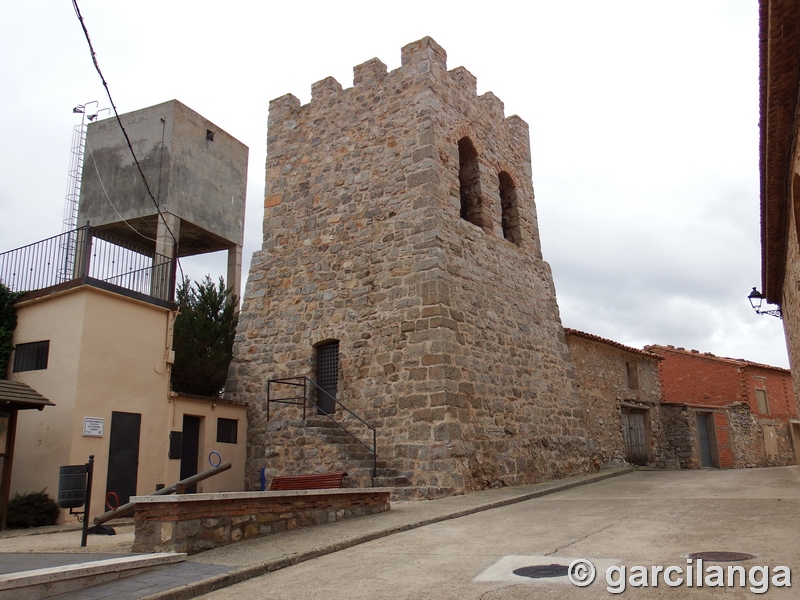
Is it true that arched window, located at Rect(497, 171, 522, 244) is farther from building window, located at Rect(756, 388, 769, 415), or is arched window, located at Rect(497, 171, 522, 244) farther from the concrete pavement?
building window, located at Rect(756, 388, 769, 415)

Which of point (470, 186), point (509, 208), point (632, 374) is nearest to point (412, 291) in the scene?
point (470, 186)

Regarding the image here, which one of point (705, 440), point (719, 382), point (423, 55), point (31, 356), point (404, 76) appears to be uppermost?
point (423, 55)

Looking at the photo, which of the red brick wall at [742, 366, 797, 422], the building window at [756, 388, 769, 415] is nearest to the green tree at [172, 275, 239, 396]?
the red brick wall at [742, 366, 797, 422]

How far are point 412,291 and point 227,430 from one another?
454cm

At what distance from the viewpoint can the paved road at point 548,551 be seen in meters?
4.21

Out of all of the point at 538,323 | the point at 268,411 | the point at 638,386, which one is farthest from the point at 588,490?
the point at 638,386

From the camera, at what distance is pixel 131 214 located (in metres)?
17.2

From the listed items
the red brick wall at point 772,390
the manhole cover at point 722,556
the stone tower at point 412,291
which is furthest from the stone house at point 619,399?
the manhole cover at point 722,556

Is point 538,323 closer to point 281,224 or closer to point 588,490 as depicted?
point 588,490

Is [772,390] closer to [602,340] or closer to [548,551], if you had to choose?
[602,340]

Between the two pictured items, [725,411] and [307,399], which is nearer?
[307,399]

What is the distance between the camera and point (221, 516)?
20.1ft

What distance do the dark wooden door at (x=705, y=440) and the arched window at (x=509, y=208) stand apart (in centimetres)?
1108

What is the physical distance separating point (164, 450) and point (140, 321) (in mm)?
2205
